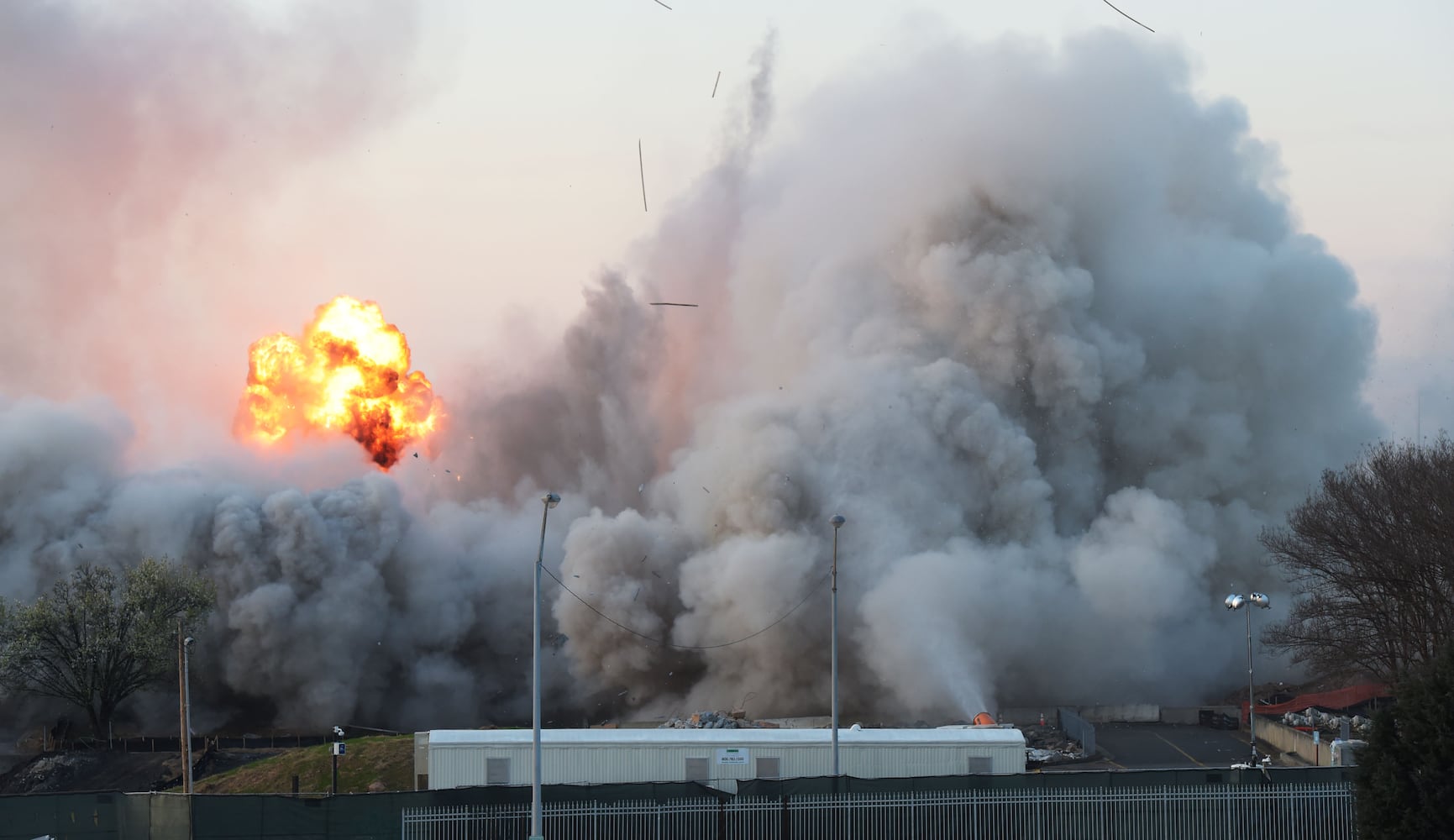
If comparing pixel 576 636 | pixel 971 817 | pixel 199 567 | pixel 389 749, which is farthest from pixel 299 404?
pixel 971 817

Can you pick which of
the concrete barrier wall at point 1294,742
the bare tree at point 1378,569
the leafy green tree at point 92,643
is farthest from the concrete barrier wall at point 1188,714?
the leafy green tree at point 92,643

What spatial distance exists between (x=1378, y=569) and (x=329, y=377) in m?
51.4

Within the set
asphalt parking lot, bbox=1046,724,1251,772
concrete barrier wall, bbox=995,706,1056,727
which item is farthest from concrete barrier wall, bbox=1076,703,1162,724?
concrete barrier wall, bbox=995,706,1056,727

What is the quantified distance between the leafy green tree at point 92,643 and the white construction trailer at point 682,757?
965 inches

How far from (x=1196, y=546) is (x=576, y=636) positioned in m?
28.5

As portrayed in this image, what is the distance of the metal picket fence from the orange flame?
5203 cm

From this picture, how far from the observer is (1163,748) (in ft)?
184

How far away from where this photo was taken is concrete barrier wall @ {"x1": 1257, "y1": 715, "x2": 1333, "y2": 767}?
4842 cm

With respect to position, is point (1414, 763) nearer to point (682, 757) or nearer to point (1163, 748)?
point (682, 757)

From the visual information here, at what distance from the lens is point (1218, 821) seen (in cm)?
3438

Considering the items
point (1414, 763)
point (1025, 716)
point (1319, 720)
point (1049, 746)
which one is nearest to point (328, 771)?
point (1049, 746)

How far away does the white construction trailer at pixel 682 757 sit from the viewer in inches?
1544

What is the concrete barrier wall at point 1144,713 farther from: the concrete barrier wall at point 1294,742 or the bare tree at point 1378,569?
the bare tree at point 1378,569

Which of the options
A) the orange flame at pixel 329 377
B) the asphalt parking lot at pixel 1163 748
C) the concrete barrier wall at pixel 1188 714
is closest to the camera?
the asphalt parking lot at pixel 1163 748
